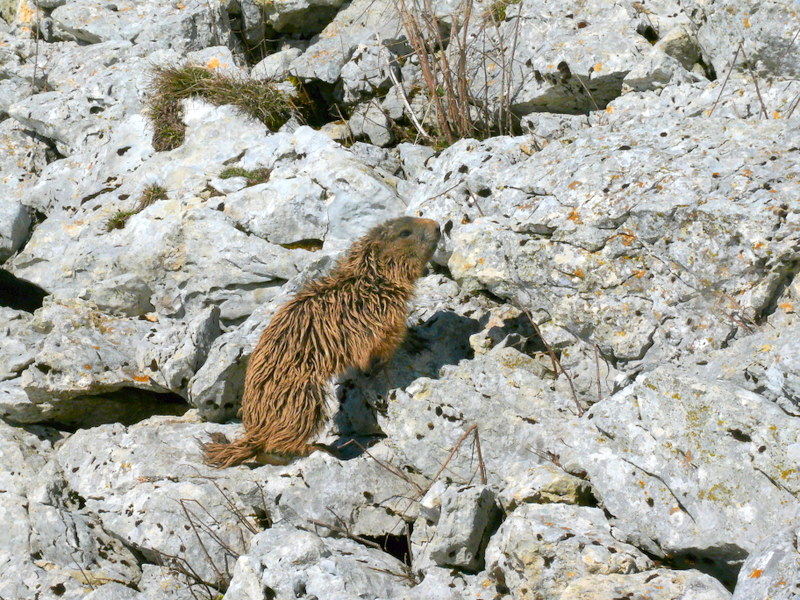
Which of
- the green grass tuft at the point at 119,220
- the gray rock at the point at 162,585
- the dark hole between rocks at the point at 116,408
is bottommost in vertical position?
the gray rock at the point at 162,585

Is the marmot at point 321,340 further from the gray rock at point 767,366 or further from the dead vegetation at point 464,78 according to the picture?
the gray rock at point 767,366

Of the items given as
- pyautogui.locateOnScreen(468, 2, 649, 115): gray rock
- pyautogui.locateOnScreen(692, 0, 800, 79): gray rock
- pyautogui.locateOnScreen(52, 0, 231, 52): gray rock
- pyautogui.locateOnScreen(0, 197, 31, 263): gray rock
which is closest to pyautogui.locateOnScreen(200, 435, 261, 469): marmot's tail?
pyautogui.locateOnScreen(0, 197, 31, 263): gray rock

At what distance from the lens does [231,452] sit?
6926mm

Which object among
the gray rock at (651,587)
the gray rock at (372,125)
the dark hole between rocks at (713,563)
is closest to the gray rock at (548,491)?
the dark hole between rocks at (713,563)

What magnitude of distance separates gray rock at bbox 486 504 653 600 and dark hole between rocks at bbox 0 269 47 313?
6.07m

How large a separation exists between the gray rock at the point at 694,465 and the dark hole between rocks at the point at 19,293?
620 cm

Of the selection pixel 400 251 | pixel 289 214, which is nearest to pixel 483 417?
pixel 400 251

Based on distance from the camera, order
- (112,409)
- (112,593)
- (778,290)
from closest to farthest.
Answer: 1. (112,593)
2. (778,290)
3. (112,409)

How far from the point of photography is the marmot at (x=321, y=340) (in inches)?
271

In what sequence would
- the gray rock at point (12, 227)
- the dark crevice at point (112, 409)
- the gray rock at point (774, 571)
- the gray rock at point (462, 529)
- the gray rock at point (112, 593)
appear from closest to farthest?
the gray rock at point (774, 571), the gray rock at point (462, 529), the gray rock at point (112, 593), the dark crevice at point (112, 409), the gray rock at point (12, 227)

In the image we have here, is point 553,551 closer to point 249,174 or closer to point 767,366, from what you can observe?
point 767,366

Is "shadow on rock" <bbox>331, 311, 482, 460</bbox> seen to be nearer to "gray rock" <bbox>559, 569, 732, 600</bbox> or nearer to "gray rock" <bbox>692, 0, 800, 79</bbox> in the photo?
"gray rock" <bbox>559, 569, 732, 600</bbox>

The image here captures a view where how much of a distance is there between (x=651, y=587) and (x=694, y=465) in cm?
85

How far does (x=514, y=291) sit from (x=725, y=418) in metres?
2.34
